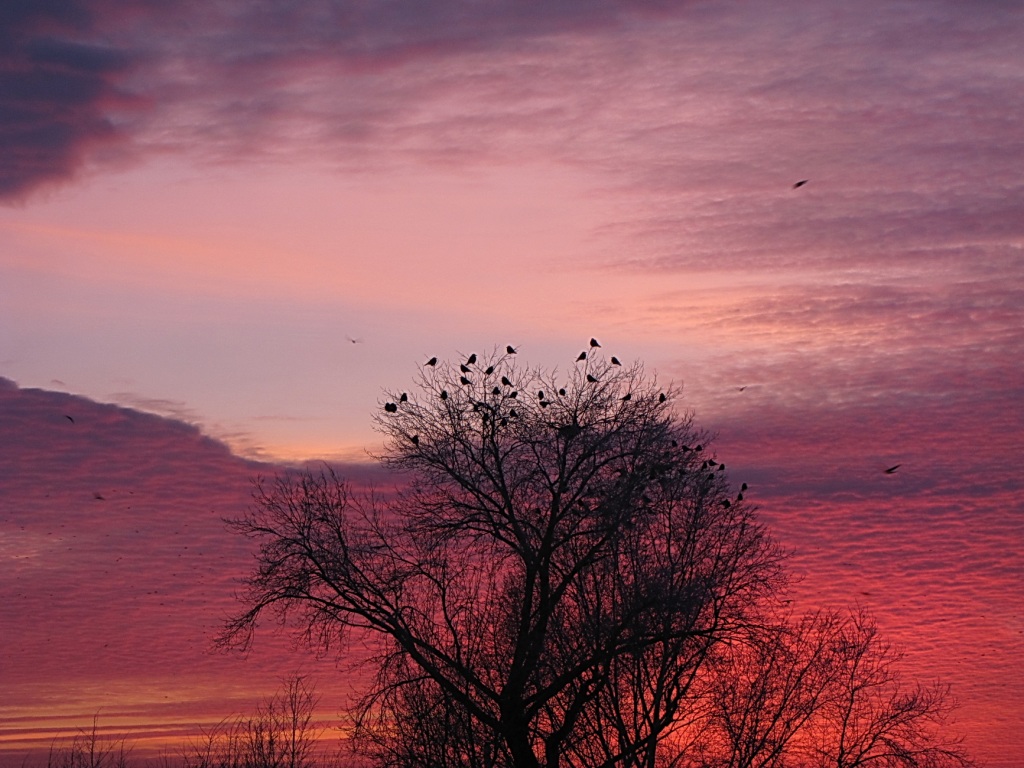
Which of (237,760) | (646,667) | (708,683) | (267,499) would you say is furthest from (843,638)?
(237,760)

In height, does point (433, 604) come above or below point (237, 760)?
above

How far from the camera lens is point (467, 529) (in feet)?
96.1

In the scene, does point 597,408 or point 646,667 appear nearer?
point 597,408

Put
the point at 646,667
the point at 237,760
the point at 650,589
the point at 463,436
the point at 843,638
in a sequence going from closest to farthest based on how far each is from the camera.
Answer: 1. the point at 650,589
2. the point at 463,436
3. the point at 646,667
4. the point at 843,638
5. the point at 237,760

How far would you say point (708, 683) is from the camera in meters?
33.3

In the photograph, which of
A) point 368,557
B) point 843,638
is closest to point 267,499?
point 368,557

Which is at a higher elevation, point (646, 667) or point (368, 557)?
point (368, 557)

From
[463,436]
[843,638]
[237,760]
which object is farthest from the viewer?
[237,760]

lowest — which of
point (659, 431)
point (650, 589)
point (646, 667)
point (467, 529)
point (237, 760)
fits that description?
point (237, 760)

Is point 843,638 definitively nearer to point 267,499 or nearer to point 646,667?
point 646,667

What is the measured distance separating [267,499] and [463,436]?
5089mm

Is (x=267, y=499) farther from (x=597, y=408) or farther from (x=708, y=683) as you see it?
(x=708, y=683)

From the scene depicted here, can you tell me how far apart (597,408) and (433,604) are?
21.9ft

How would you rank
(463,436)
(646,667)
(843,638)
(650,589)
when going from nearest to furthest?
(650,589)
(463,436)
(646,667)
(843,638)
